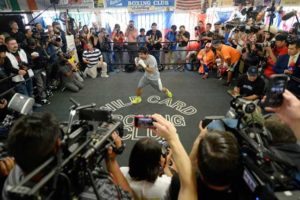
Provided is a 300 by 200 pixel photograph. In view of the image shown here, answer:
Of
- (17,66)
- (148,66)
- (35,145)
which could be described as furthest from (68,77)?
(35,145)

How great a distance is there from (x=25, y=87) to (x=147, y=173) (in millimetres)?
3907

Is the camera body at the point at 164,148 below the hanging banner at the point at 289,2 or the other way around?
below

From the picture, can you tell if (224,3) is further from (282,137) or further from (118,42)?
(282,137)

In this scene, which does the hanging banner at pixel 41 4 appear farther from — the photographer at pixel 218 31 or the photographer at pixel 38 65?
the photographer at pixel 218 31

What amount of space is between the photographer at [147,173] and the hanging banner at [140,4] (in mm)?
6106

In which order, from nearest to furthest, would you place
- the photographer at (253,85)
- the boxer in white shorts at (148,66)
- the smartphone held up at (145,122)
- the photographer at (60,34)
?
the smartphone held up at (145,122)
the photographer at (253,85)
the boxer in white shorts at (148,66)
the photographer at (60,34)

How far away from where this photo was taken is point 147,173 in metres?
1.50

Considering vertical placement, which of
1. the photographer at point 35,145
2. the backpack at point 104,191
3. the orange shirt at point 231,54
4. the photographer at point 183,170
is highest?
the photographer at point 35,145

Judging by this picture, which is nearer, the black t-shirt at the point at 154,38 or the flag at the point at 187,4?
the flag at the point at 187,4

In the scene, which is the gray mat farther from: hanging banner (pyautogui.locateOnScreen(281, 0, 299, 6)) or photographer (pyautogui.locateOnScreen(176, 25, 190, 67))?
hanging banner (pyautogui.locateOnScreen(281, 0, 299, 6))

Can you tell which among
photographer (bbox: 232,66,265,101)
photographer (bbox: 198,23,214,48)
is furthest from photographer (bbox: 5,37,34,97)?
photographer (bbox: 198,23,214,48)

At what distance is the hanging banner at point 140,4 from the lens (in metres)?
6.77

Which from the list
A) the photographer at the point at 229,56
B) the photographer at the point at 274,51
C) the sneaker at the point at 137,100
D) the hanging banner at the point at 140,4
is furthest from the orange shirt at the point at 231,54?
the sneaker at the point at 137,100

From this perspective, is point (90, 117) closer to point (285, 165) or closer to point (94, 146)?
point (94, 146)
